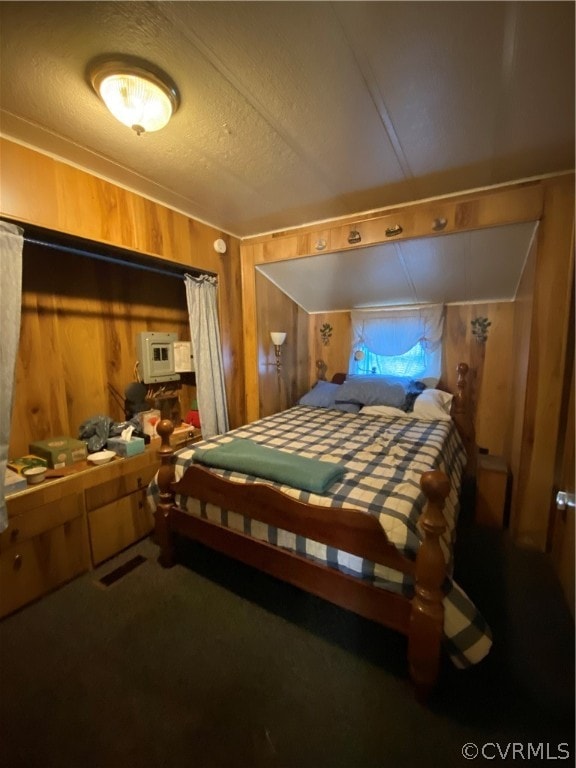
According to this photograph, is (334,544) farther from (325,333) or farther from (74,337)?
(325,333)

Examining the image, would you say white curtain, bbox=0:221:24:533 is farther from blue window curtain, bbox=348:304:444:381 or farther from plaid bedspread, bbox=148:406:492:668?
blue window curtain, bbox=348:304:444:381

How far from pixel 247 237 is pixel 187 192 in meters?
0.83

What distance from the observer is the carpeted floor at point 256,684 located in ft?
3.29

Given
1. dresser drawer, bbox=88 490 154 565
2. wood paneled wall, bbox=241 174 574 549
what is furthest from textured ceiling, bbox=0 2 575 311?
dresser drawer, bbox=88 490 154 565

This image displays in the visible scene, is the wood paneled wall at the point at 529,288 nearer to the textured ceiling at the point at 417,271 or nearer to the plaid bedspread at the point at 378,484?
the textured ceiling at the point at 417,271

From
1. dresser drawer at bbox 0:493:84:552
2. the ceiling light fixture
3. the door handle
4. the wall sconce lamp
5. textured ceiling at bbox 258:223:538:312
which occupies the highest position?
the ceiling light fixture

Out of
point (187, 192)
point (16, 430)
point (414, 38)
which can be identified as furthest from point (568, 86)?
point (16, 430)

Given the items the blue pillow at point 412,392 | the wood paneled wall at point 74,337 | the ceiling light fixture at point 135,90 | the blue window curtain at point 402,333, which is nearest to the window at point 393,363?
the blue window curtain at point 402,333

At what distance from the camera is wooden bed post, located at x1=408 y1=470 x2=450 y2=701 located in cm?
105

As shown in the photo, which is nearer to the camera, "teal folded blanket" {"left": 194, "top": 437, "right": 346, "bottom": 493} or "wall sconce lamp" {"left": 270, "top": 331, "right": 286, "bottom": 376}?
"teal folded blanket" {"left": 194, "top": 437, "right": 346, "bottom": 493}

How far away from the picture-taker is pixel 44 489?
1572mm

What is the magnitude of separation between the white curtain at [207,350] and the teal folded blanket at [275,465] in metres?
0.68

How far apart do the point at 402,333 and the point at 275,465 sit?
7.40 ft

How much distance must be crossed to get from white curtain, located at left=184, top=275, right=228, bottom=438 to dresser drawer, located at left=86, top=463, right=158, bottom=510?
51 cm
